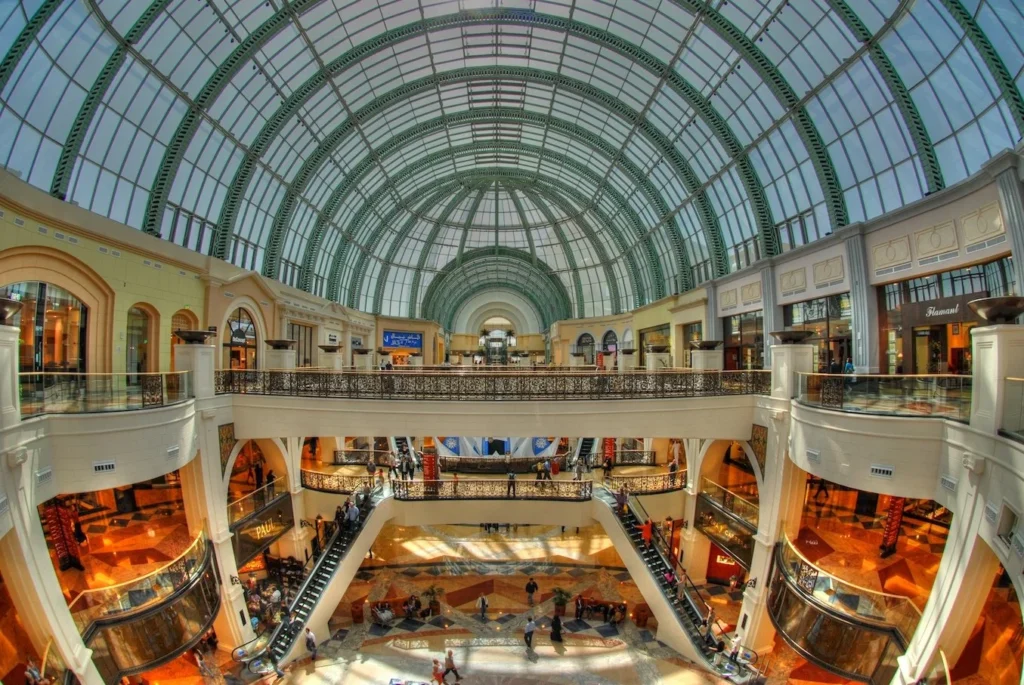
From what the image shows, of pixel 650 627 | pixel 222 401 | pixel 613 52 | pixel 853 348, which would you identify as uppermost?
pixel 613 52

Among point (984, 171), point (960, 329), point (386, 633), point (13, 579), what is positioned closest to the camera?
point (13, 579)

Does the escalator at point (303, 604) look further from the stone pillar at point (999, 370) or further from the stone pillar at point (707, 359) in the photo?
the stone pillar at point (999, 370)

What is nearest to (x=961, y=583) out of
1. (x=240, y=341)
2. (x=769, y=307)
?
(x=769, y=307)

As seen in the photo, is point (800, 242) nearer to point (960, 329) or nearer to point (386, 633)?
point (960, 329)

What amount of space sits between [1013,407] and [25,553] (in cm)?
1728

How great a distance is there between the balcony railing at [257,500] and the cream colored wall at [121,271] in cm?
609

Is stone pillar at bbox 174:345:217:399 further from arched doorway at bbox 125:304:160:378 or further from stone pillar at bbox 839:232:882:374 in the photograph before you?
stone pillar at bbox 839:232:882:374

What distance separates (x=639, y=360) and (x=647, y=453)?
1643cm

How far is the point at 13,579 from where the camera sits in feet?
31.6

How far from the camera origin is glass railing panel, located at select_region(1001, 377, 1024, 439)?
8.20 meters

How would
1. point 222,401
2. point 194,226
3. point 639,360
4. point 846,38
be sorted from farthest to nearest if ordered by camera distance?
1. point 639,360
2. point 194,226
3. point 846,38
4. point 222,401

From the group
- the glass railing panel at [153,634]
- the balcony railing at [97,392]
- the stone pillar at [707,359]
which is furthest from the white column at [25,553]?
the stone pillar at [707,359]

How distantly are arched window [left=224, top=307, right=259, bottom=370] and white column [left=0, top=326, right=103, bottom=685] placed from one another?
49.2 feet

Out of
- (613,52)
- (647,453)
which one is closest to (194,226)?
(613,52)
